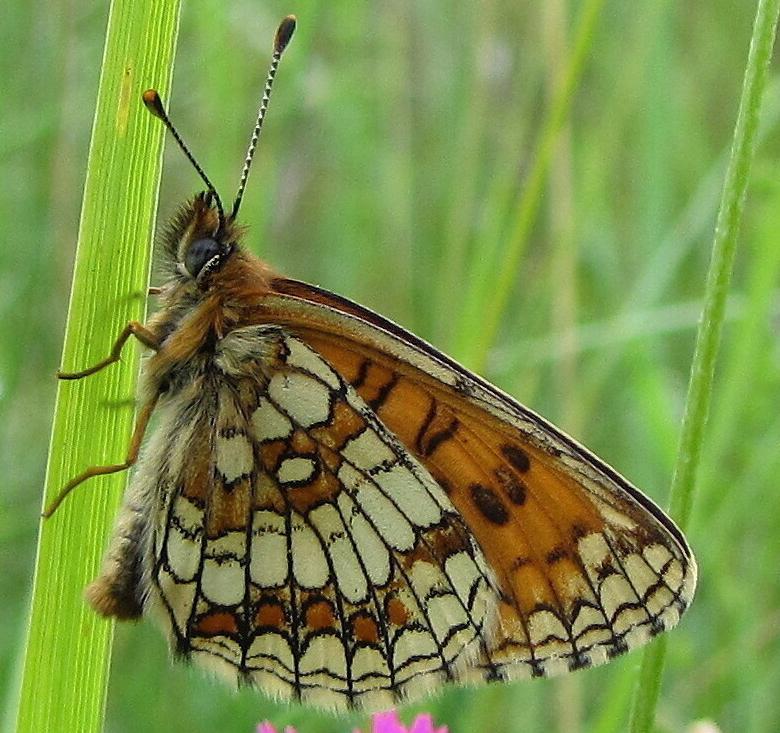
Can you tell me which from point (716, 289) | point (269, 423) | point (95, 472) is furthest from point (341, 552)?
point (716, 289)

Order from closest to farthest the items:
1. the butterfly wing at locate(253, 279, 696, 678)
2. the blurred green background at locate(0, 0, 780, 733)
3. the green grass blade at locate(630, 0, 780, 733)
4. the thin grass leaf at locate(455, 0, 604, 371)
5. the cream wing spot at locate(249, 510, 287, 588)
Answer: the green grass blade at locate(630, 0, 780, 733), the butterfly wing at locate(253, 279, 696, 678), the cream wing spot at locate(249, 510, 287, 588), the thin grass leaf at locate(455, 0, 604, 371), the blurred green background at locate(0, 0, 780, 733)

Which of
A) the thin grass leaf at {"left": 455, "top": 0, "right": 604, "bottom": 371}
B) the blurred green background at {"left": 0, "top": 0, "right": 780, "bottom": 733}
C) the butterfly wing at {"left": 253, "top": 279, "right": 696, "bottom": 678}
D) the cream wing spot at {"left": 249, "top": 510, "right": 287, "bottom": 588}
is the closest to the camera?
the butterfly wing at {"left": 253, "top": 279, "right": 696, "bottom": 678}

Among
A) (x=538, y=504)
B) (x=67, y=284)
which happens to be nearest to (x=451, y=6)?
(x=67, y=284)

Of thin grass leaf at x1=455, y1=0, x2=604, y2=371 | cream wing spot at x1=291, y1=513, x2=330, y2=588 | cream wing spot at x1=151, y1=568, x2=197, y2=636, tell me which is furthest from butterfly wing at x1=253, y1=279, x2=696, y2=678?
thin grass leaf at x1=455, y1=0, x2=604, y2=371

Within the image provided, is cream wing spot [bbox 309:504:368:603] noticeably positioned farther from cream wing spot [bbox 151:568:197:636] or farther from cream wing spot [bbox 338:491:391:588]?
cream wing spot [bbox 151:568:197:636]

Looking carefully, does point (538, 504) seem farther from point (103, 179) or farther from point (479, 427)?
point (103, 179)

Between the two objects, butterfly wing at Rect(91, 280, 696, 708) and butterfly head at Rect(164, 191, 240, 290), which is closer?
butterfly wing at Rect(91, 280, 696, 708)

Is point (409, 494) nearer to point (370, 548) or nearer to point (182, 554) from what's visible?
point (370, 548)
